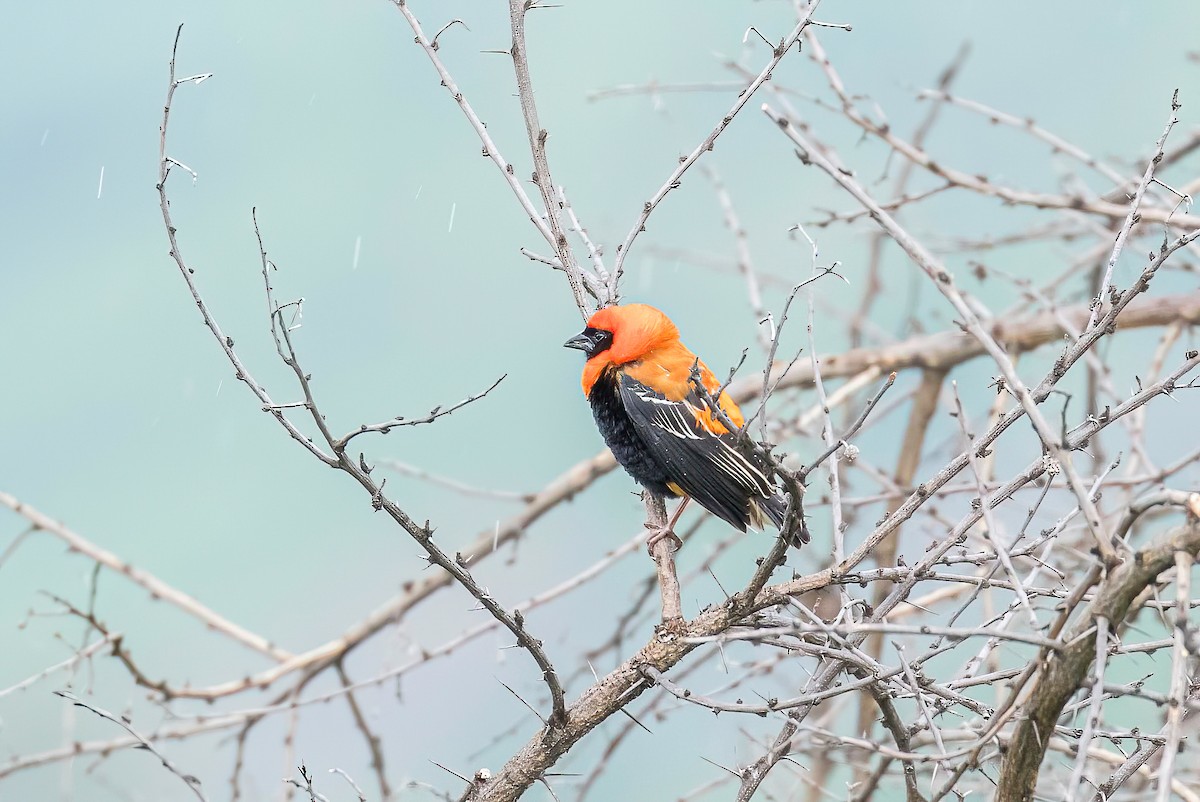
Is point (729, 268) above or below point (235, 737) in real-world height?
above

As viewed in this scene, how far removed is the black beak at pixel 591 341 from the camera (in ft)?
11.0

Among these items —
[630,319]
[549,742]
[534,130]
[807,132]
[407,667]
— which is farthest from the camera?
[807,132]

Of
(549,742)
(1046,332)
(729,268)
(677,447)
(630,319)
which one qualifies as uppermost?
(729,268)

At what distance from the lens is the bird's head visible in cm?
327

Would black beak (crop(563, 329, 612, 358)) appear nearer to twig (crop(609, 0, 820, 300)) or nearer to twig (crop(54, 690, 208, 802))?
twig (crop(609, 0, 820, 300))

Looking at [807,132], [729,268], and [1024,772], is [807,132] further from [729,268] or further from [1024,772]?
[1024,772]

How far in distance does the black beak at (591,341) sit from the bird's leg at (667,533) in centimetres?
52

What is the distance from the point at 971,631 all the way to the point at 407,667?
227 cm

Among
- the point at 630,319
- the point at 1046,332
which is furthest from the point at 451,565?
the point at 1046,332

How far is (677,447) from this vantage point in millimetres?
3342

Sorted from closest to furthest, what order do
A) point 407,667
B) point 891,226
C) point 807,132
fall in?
point 891,226 < point 407,667 < point 807,132

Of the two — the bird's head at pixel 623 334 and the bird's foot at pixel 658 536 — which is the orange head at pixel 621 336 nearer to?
the bird's head at pixel 623 334

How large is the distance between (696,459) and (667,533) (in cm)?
23

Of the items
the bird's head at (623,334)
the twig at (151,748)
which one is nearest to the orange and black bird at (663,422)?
the bird's head at (623,334)
